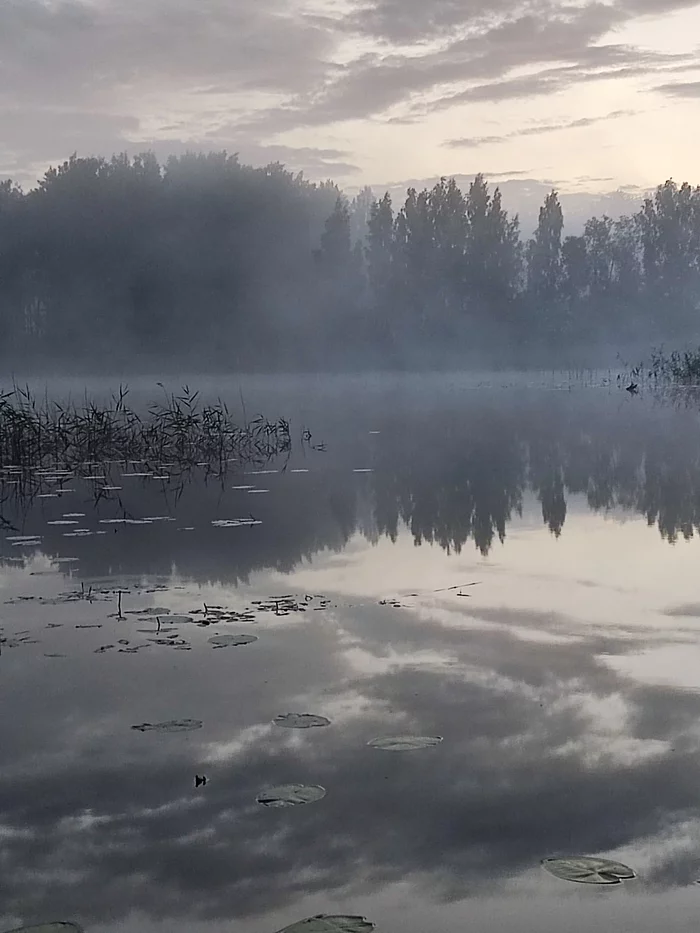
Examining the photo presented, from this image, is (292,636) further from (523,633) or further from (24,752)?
(24,752)

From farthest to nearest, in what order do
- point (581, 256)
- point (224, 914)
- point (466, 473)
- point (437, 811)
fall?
point (581, 256), point (466, 473), point (437, 811), point (224, 914)

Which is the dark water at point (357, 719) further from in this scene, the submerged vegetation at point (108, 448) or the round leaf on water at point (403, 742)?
the submerged vegetation at point (108, 448)

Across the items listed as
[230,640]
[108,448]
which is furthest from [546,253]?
[230,640]

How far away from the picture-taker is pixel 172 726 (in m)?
3.98

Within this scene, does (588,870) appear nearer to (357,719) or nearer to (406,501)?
(357,719)

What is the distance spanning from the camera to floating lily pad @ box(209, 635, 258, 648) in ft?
16.8

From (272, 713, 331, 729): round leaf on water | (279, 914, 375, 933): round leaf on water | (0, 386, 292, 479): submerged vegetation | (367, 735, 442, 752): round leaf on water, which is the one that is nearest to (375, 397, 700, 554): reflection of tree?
(0, 386, 292, 479): submerged vegetation

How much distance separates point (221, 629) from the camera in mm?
5457

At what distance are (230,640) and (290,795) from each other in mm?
1929

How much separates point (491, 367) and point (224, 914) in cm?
6046

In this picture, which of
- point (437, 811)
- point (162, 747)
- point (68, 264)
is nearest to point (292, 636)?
point (162, 747)

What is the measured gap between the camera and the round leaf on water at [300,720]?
3941 millimetres

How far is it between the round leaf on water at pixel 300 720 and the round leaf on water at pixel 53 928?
1380mm

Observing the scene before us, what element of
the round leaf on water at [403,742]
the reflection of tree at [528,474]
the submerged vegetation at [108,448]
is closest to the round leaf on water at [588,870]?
the round leaf on water at [403,742]
